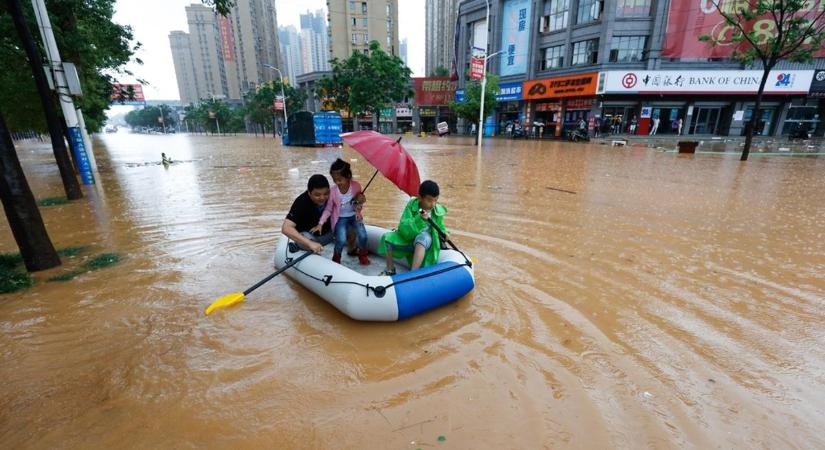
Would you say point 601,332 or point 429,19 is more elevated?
point 429,19

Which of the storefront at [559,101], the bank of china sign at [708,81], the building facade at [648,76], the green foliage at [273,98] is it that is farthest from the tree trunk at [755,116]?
the green foliage at [273,98]

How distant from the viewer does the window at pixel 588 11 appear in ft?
94.6

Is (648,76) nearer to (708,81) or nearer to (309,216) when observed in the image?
(708,81)

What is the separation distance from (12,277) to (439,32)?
101034 mm

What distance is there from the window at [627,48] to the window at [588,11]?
255 cm

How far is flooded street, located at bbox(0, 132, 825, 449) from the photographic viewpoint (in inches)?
94.6

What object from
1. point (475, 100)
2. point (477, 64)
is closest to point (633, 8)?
point (475, 100)

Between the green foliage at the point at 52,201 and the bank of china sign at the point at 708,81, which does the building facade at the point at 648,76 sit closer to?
the bank of china sign at the point at 708,81

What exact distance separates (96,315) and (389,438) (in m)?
3.29

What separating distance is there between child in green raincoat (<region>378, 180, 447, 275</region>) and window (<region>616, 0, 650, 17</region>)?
106 ft

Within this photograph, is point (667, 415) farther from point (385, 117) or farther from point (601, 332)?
point (385, 117)

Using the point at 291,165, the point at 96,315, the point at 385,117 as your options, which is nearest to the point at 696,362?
the point at 96,315

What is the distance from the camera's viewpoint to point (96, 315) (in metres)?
3.71

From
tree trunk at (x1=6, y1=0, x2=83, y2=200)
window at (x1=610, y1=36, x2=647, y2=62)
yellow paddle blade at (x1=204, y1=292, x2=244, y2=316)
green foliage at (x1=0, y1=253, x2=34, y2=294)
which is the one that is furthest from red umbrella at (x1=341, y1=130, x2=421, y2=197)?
window at (x1=610, y1=36, x2=647, y2=62)
